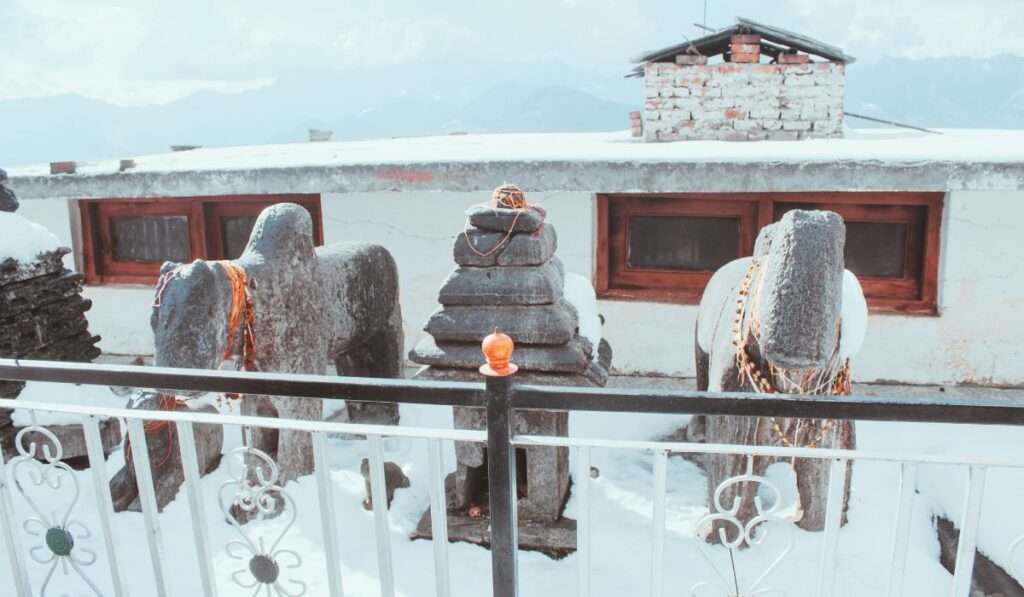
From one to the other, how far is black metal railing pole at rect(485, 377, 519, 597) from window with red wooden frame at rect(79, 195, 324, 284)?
488cm

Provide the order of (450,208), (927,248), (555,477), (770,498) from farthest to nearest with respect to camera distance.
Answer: (450,208)
(927,248)
(770,498)
(555,477)

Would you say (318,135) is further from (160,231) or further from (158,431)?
(158,431)

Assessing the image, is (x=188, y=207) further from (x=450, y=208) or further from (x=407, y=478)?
(x=407, y=478)

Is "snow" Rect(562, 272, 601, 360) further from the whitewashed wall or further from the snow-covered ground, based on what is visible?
the whitewashed wall

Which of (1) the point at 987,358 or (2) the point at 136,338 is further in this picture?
(2) the point at 136,338

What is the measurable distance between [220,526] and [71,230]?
14.4 ft

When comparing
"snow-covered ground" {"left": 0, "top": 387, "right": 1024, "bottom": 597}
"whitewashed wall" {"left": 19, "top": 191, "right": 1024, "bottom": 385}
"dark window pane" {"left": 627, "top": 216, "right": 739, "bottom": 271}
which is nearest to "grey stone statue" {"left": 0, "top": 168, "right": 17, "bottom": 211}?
"whitewashed wall" {"left": 19, "top": 191, "right": 1024, "bottom": 385}

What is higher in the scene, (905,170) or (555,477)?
(905,170)

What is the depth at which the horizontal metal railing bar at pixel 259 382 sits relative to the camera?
2004mm

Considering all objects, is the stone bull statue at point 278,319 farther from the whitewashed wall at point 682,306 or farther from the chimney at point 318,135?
the chimney at point 318,135

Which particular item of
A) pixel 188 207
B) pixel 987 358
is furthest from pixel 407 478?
pixel 987 358

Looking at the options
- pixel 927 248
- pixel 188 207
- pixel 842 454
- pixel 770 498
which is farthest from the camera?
pixel 188 207

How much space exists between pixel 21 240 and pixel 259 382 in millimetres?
4402

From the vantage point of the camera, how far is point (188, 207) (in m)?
6.76
